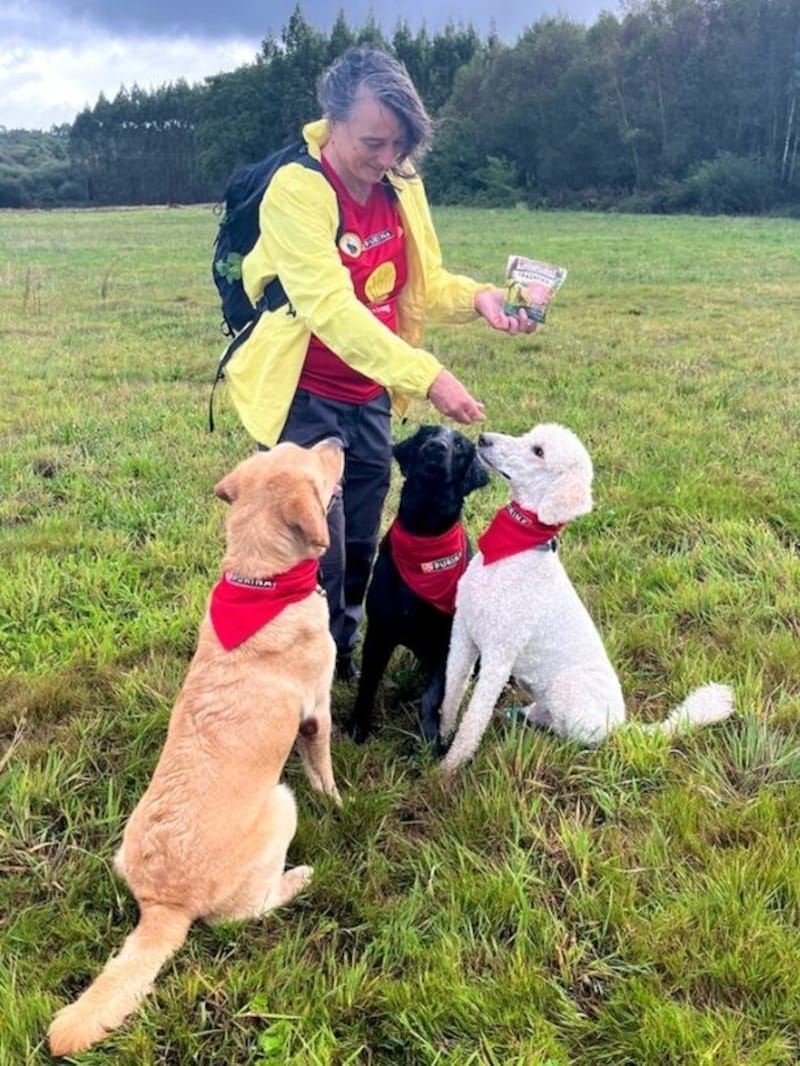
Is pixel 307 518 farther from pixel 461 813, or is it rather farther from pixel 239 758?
pixel 461 813

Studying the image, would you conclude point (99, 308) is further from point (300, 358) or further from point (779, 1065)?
point (779, 1065)

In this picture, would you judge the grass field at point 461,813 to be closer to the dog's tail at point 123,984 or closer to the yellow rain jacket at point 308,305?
the dog's tail at point 123,984

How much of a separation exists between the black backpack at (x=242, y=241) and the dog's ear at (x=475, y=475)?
1.11 m

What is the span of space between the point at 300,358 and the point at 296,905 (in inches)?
90.5

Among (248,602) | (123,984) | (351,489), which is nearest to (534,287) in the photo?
(351,489)

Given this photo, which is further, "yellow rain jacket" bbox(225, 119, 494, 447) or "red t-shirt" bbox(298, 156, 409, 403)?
"red t-shirt" bbox(298, 156, 409, 403)

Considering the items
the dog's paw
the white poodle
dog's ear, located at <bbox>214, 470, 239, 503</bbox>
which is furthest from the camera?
the white poodle

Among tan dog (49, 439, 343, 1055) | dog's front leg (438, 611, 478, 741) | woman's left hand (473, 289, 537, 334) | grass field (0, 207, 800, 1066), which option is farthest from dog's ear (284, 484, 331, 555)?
woman's left hand (473, 289, 537, 334)

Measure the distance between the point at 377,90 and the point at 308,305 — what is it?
36.4 inches

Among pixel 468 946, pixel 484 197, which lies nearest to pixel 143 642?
pixel 468 946

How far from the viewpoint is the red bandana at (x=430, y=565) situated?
4.07m

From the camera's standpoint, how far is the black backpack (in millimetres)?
3869

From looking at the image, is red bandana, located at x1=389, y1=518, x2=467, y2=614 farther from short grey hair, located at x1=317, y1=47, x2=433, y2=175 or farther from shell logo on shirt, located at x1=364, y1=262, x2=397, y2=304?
short grey hair, located at x1=317, y1=47, x2=433, y2=175

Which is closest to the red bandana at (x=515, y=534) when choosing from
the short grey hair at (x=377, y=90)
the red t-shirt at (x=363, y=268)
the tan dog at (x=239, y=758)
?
the tan dog at (x=239, y=758)
